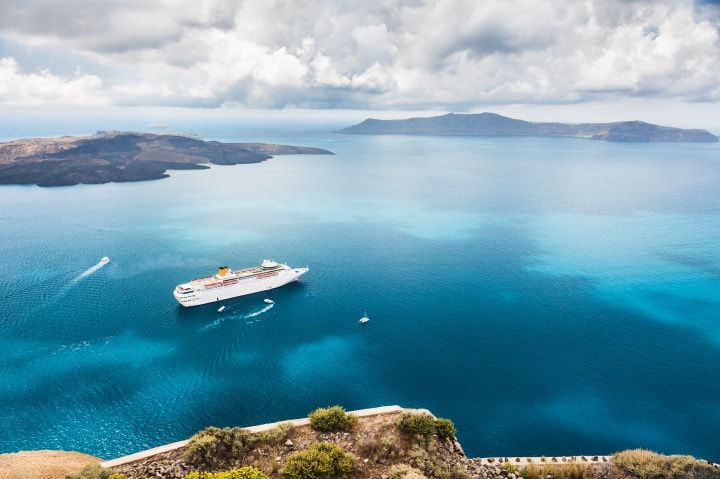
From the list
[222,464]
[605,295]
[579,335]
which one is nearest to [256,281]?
[222,464]

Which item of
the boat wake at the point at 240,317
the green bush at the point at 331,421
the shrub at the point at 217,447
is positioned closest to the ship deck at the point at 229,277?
the boat wake at the point at 240,317

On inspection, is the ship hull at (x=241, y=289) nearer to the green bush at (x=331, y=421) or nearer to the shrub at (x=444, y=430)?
the green bush at (x=331, y=421)

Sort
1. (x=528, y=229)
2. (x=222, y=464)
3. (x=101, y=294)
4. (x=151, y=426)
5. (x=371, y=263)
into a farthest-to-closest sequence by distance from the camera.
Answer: (x=528, y=229)
(x=371, y=263)
(x=101, y=294)
(x=151, y=426)
(x=222, y=464)

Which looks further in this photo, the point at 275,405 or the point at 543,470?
the point at 275,405

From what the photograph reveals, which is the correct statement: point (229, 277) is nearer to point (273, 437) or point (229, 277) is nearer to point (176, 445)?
point (176, 445)

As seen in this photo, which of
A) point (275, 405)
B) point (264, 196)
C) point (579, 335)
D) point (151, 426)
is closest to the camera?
point (151, 426)

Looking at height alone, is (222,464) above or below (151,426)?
above

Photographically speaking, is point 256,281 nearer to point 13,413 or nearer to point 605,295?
point 13,413
